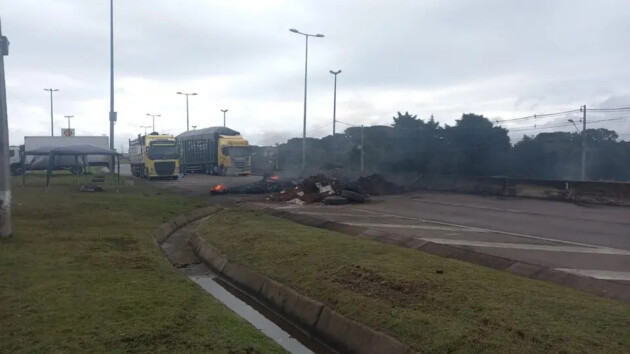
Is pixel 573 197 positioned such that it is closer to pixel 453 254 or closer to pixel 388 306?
pixel 453 254

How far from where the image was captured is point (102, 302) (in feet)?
24.3

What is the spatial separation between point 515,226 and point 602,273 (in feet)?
19.7

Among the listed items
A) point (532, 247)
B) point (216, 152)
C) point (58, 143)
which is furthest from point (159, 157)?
point (532, 247)

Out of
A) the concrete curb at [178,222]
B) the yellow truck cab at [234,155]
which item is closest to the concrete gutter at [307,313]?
the concrete curb at [178,222]

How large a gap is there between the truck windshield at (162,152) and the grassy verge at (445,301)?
3366cm

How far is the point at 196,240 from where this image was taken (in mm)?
14609

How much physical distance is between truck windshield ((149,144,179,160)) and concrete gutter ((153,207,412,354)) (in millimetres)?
31810

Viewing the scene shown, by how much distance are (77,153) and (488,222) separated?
2062 cm

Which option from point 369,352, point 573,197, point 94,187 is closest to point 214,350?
point 369,352

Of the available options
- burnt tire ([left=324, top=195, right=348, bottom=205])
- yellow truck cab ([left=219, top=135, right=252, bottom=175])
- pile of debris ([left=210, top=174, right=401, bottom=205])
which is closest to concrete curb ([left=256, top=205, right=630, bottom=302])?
burnt tire ([left=324, top=195, right=348, bottom=205])

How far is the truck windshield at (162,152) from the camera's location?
4322cm

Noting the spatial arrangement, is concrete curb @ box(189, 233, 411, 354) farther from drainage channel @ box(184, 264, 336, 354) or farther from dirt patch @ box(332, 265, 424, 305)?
dirt patch @ box(332, 265, 424, 305)

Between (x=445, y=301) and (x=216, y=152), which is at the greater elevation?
(x=216, y=152)

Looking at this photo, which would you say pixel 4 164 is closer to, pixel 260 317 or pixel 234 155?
pixel 260 317
